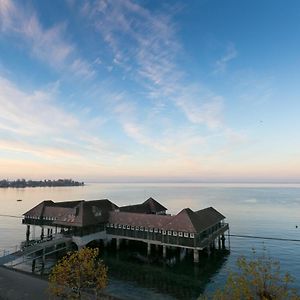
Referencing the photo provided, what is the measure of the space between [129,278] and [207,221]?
71.6 feet

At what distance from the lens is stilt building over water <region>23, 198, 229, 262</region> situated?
53.6 m

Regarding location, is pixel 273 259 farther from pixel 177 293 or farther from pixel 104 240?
pixel 104 240

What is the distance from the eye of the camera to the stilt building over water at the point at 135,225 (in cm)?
5359

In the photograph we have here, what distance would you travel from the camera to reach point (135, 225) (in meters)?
59.5

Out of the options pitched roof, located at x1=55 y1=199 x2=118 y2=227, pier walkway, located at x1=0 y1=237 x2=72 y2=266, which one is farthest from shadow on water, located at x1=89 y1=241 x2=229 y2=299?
pier walkway, located at x1=0 y1=237 x2=72 y2=266

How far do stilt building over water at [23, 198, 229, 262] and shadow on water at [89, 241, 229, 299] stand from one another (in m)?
2.52

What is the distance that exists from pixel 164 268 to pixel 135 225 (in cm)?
1146

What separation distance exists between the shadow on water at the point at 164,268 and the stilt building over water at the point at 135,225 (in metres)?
2.52

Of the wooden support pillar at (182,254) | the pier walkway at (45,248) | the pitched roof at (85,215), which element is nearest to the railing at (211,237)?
the wooden support pillar at (182,254)

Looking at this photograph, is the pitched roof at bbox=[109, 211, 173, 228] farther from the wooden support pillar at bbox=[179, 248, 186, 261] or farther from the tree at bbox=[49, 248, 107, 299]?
the tree at bbox=[49, 248, 107, 299]

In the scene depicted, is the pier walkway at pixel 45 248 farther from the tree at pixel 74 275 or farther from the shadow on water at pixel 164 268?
the tree at pixel 74 275

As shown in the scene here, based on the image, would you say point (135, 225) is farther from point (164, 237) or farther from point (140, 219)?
point (164, 237)

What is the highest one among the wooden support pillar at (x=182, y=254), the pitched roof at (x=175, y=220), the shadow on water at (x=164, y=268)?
the pitched roof at (x=175, y=220)

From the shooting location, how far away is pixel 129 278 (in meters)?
45.6
